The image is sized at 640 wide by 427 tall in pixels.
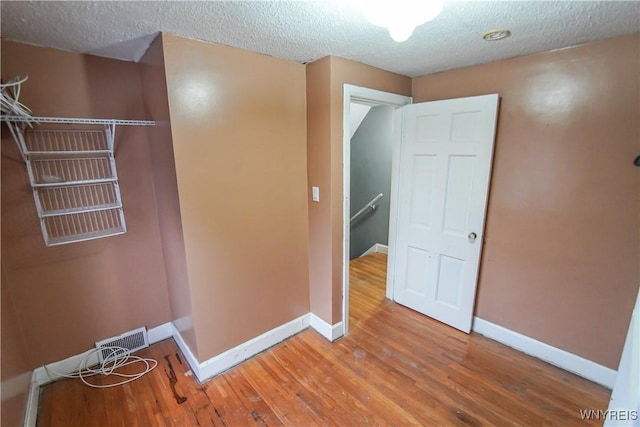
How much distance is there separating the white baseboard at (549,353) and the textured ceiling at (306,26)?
6.68ft

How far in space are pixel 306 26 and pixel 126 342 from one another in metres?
2.52

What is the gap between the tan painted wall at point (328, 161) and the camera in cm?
202

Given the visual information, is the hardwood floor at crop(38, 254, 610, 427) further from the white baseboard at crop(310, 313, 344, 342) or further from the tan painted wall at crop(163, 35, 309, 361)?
the tan painted wall at crop(163, 35, 309, 361)

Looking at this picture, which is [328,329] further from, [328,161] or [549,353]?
[549,353]

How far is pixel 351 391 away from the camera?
1.88m

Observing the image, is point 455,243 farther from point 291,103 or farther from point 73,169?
point 73,169

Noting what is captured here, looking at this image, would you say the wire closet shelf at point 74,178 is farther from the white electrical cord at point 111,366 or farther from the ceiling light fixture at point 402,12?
the ceiling light fixture at point 402,12

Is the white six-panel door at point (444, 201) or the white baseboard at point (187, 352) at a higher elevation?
the white six-panel door at point (444, 201)

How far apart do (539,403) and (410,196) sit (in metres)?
1.67

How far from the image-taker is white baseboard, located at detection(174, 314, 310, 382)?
78.2 inches

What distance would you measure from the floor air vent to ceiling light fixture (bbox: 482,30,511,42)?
3.07 meters

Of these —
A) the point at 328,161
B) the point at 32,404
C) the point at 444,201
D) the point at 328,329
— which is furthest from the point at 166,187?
the point at 444,201

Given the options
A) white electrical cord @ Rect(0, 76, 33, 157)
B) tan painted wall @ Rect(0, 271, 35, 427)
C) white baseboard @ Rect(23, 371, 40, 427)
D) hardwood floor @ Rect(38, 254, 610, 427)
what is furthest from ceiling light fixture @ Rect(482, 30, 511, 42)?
white baseboard @ Rect(23, 371, 40, 427)

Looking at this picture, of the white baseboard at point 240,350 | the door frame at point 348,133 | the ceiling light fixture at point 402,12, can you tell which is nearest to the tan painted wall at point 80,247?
the white baseboard at point 240,350
